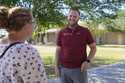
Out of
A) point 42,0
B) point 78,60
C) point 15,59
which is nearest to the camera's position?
point 15,59

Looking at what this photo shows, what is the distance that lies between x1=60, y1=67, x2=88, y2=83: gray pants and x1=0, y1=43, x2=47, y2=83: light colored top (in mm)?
3320

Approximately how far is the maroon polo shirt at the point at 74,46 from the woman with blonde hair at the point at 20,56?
3.30 m

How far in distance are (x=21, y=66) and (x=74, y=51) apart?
3441 millimetres

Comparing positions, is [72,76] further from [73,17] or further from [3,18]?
[3,18]

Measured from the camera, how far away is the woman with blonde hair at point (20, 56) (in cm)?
306

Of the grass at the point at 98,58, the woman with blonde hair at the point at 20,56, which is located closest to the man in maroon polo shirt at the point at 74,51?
the woman with blonde hair at the point at 20,56

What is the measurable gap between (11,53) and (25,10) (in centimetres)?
35

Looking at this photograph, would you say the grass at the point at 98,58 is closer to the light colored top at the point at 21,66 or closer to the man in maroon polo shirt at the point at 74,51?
the man in maroon polo shirt at the point at 74,51

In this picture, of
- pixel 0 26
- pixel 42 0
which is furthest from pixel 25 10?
pixel 42 0

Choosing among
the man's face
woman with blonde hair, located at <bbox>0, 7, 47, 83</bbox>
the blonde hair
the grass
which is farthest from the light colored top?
the grass

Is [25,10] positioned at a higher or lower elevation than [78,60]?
higher

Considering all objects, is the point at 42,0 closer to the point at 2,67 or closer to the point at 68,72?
the point at 68,72

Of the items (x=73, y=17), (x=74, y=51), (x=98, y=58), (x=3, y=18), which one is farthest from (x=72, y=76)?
(x=98, y=58)

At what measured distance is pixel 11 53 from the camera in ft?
10.2
